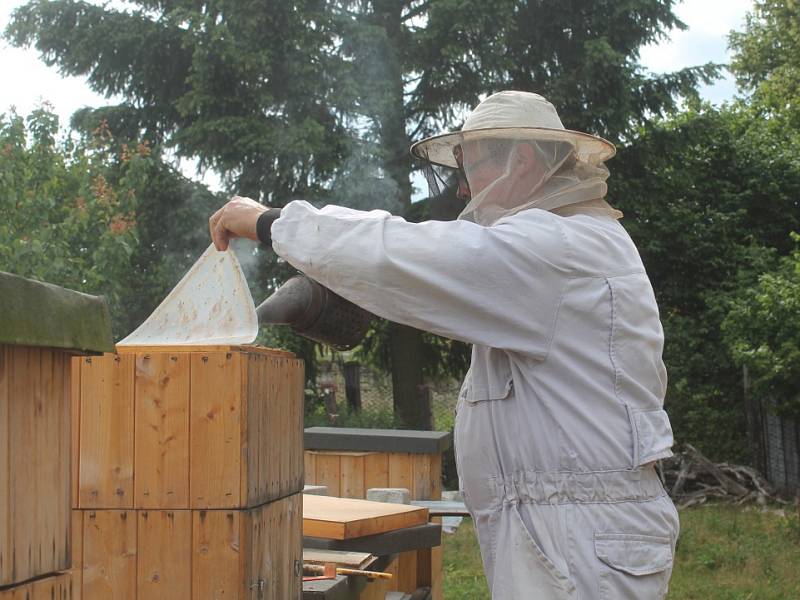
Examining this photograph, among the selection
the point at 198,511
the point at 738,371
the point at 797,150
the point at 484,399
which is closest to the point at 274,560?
the point at 198,511

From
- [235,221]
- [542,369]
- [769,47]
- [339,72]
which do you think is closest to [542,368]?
[542,369]

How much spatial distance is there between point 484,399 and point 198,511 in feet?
2.55

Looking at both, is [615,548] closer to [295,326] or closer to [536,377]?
[536,377]

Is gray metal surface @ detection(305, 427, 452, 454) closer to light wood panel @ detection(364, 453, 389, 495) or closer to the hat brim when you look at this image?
light wood panel @ detection(364, 453, 389, 495)

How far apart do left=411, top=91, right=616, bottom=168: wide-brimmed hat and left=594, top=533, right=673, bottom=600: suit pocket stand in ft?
2.89

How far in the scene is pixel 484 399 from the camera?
7.22 ft

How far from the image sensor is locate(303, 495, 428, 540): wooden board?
11.1ft

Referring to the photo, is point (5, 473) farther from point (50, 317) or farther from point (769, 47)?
point (769, 47)

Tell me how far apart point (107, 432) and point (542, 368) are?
3.65 ft

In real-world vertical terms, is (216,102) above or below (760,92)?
below

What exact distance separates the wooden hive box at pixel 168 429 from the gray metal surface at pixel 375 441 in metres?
3.05

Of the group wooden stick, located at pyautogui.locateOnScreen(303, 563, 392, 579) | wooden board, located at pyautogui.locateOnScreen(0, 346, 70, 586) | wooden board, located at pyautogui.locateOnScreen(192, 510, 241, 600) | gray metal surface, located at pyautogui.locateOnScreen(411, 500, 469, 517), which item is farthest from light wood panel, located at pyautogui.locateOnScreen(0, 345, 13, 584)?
gray metal surface, located at pyautogui.locateOnScreen(411, 500, 469, 517)

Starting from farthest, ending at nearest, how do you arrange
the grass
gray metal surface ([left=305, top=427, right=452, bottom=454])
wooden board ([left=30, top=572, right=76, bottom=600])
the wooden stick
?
the grass
gray metal surface ([left=305, top=427, right=452, bottom=454])
the wooden stick
wooden board ([left=30, top=572, right=76, bottom=600])

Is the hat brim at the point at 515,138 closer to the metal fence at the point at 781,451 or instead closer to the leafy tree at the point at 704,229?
the metal fence at the point at 781,451
